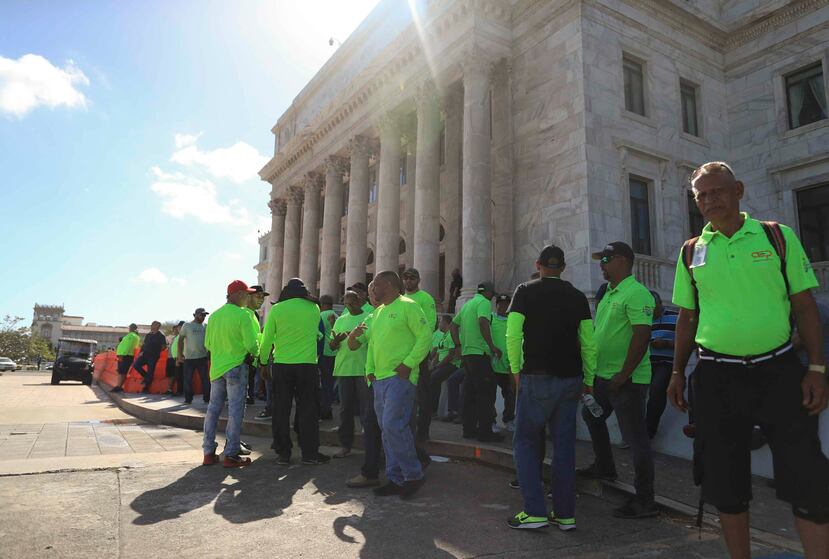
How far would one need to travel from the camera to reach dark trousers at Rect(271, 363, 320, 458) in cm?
612

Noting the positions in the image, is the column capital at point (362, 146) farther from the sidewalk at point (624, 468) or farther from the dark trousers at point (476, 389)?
the dark trousers at point (476, 389)

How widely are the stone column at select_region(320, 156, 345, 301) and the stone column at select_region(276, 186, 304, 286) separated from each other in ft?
17.5

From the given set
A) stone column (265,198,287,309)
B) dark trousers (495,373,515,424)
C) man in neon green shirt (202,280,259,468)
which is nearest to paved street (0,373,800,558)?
man in neon green shirt (202,280,259,468)

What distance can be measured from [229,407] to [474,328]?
124 inches

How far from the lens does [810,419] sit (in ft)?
8.15

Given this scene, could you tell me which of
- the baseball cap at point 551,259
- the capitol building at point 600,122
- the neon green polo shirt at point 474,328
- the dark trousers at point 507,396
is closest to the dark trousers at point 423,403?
the neon green polo shirt at point 474,328

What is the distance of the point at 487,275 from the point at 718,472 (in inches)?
508

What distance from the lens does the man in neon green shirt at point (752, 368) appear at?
246cm

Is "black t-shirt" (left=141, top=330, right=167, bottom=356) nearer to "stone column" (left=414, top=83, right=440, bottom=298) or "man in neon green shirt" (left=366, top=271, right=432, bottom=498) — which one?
"stone column" (left=414, top=83, right=440, bottom=298)

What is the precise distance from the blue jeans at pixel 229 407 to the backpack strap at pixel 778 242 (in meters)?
5.26

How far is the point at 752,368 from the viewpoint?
2.61 meters

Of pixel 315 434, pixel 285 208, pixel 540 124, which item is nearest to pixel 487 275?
pixel 540 124

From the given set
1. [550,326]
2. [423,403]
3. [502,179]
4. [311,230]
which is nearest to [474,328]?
[423,403]

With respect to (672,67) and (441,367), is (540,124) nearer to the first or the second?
(672,67)
